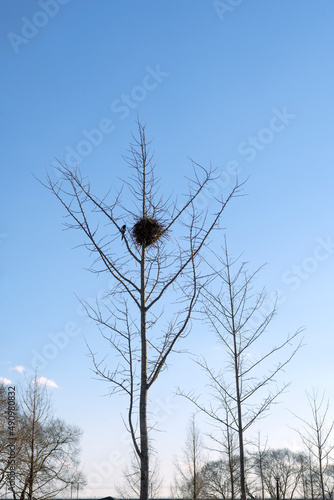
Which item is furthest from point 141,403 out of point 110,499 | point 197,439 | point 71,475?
point 71,475

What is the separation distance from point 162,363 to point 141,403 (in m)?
0.49

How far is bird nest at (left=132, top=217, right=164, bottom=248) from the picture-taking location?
5.95 metres

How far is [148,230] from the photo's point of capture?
20.4ft

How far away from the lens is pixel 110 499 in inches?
1063

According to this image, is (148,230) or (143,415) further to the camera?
(148,230)

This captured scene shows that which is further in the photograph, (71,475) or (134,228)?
(71,475)

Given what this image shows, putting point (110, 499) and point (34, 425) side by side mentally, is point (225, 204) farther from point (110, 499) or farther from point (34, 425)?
point (110, 499)

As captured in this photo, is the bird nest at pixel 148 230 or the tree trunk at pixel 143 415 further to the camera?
the bird nest at pixel 148 230

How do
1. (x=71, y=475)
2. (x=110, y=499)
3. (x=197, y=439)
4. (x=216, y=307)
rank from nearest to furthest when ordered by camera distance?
1. (x=216, y=307)
2. (x=197, y=439)
3. (x=110, y=499)
4. (x=71, y=475)

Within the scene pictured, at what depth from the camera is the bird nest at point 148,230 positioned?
19.5 feet

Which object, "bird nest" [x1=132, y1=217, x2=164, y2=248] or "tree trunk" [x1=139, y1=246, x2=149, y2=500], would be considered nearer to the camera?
"tree trunk" [x1=139, y1=246, x2=149, y2=500]

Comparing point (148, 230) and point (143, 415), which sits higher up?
point (148, 230)

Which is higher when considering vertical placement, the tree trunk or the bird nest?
the bird nest

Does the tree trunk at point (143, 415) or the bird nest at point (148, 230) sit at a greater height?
the bird nest at point (148, 230)
